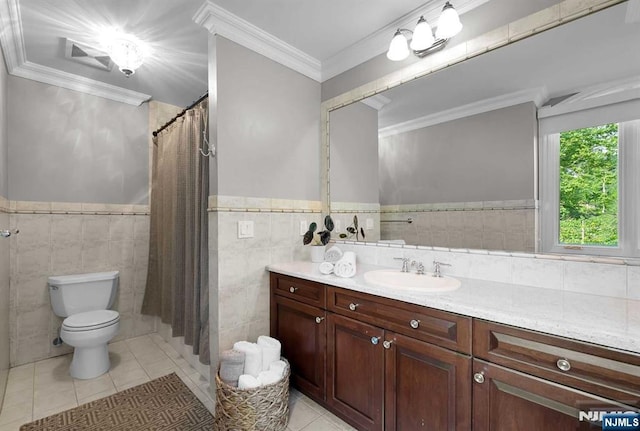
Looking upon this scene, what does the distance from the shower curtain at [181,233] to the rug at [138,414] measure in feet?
0.91

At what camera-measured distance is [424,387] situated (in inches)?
48.1

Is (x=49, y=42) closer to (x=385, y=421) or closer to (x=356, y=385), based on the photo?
(x=356, y=385)

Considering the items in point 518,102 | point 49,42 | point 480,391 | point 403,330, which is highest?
point 49,42

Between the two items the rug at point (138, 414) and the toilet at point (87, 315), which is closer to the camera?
the rug at point (138, 414)

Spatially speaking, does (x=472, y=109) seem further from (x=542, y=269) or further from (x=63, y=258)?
(x=63, y=258)

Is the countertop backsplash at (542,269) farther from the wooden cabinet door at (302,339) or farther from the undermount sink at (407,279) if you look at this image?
the wooden cabinet door at (302,339)

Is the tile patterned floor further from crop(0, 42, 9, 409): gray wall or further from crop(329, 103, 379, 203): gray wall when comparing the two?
crop(329, 103, 379, 203): gray wall

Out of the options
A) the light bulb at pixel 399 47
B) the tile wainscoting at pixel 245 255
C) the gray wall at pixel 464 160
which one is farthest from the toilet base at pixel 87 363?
the light bulb at pixel 399 47

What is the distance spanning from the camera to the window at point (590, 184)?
1.18m

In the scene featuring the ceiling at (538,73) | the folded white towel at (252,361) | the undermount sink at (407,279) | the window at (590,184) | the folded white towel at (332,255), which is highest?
the ceiling at (538,73)

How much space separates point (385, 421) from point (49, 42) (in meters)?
3.17

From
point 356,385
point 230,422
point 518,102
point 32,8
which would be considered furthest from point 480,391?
point 32,8

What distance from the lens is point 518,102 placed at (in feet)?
4.92

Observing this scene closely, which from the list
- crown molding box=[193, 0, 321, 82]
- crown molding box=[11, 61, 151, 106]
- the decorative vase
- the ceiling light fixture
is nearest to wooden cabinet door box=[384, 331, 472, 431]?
the decorative vase
